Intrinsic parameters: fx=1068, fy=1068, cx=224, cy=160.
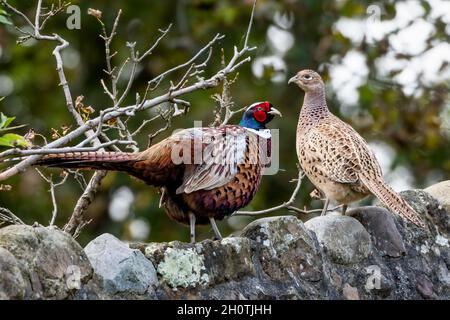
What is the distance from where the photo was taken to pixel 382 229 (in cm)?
538

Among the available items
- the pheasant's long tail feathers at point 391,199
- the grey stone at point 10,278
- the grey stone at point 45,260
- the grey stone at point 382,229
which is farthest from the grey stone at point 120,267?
the pheasant's long tail feathers at point 391,199

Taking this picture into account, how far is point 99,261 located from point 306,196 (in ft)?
25.9

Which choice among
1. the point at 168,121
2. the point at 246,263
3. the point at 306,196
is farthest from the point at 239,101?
the point at 246,263

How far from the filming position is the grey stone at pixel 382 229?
5309 mm

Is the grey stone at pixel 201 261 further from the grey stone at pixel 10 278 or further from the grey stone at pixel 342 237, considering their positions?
the grey stone at pixel 10 278

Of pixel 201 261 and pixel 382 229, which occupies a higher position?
pixel 201 261

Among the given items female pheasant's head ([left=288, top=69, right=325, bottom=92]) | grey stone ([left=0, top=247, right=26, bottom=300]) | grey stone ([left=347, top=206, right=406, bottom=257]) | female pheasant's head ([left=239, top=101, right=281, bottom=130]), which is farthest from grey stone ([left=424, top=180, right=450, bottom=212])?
grey stone ([left=0, top=247, right=26, bottom=300])

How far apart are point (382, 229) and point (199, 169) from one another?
981 millimetres

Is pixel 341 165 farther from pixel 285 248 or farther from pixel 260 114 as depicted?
pixel 285 248

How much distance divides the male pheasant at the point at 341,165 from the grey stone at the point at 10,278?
7.43 feet

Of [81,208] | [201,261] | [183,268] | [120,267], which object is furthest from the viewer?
[81,208]

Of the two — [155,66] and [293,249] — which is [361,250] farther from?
[155,66]

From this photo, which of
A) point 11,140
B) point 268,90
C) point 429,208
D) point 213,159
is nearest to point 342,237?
point 213,159
